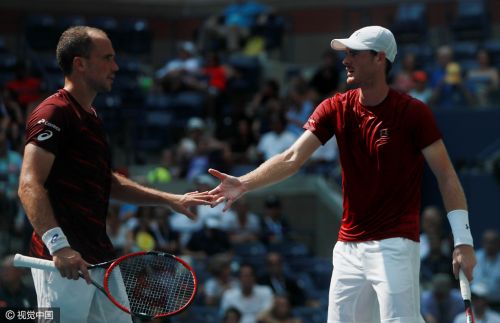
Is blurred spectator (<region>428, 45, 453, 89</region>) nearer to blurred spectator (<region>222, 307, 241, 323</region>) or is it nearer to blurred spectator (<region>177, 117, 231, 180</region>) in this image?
blurred spectator (<region>177, 117, 231, 180</region>)

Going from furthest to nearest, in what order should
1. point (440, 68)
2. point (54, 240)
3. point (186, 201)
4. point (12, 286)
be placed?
point (440, 68) → point (12, 286) → point (186, 201) → point (54, 240)

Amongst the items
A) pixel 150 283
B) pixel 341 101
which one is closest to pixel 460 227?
pixel 341 101

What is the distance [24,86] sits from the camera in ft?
44.8

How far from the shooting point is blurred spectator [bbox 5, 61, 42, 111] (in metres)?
13.0

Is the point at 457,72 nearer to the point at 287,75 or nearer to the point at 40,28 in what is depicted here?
the point at 287,75

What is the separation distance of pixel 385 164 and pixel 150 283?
4.70ft

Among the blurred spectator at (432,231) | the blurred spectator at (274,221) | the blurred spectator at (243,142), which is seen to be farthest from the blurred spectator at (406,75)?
the blurred spectator at (432,231)

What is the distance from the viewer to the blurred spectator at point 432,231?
1201cm

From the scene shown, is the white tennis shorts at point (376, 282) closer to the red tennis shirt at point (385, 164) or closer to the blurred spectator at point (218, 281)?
the red tennis shirt at point (385, 164)

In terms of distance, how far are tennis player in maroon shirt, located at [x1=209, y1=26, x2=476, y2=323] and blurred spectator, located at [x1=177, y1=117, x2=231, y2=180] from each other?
26.5 ft

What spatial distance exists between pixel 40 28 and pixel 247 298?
789 centimetres

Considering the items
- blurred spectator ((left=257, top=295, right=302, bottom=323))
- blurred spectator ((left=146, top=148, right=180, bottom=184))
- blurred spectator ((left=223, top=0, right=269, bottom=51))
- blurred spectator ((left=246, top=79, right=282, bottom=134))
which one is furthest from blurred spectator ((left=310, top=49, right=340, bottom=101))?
blurred spectator ((left=257, top=295, right=302, bottom=323))

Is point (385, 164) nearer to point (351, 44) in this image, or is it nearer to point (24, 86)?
point (351, 44)

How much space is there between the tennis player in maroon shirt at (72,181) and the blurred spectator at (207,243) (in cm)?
651
